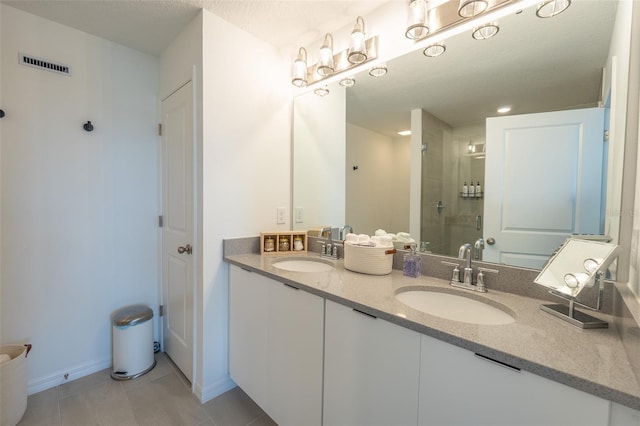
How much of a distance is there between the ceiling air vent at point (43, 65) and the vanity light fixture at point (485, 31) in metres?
2.42

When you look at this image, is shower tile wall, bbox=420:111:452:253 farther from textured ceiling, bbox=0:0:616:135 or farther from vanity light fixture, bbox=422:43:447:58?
vanity light fixture, bbox=422:43:447:58

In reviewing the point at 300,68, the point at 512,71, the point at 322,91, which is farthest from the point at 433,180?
the point at 300,68

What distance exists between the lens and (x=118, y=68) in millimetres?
1966

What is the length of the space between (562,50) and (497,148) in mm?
412

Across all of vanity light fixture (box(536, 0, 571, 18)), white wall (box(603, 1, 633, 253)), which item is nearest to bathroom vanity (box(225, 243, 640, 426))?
white wall (box(603, 1, 633, 253))

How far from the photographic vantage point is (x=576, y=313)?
0.87m

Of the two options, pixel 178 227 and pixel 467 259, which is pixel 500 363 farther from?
pixel 178 227

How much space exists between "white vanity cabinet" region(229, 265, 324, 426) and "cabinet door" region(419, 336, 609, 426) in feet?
1.54

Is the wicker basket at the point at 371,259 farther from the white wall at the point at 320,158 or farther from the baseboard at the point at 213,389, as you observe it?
the baseboard at the point at 213,389

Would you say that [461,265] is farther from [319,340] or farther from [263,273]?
[263,273]

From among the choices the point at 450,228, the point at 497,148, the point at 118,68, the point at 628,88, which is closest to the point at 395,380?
the point at 450,228

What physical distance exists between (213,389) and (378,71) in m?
2.17

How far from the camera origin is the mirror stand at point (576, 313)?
0.80m

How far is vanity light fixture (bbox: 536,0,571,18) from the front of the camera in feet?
3.37
